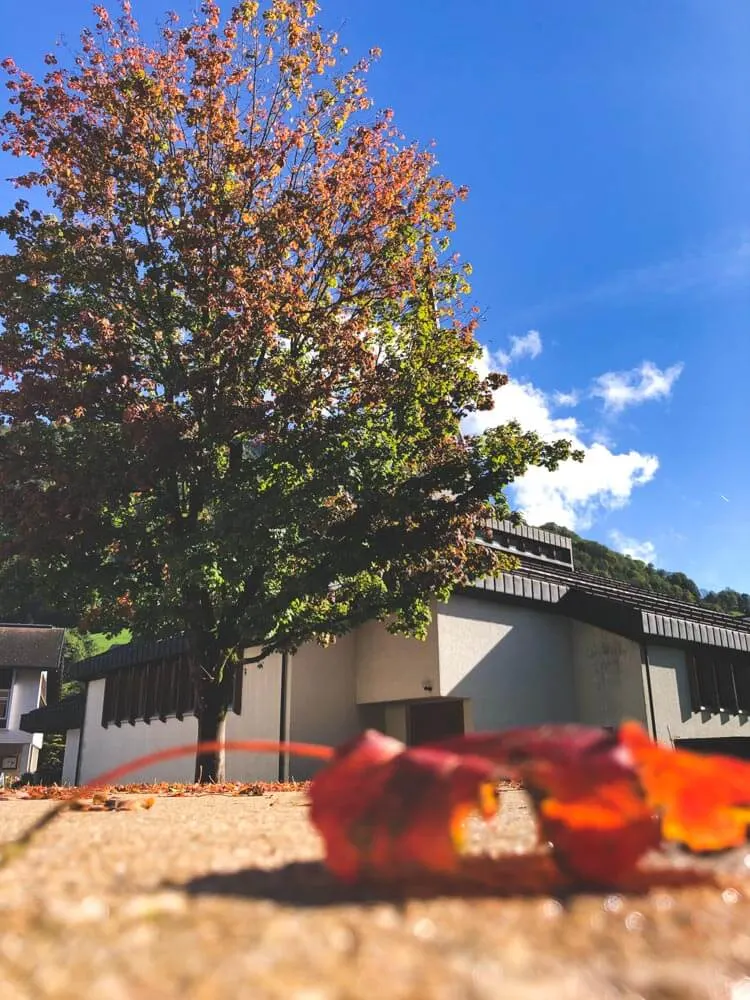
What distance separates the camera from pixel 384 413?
10516mm

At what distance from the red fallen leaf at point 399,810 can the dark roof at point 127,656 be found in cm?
1672

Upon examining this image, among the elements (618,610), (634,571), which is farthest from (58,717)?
(634,571)

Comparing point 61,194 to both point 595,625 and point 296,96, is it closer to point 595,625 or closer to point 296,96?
point 296,96

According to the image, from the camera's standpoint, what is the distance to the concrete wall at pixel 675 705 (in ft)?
49.2

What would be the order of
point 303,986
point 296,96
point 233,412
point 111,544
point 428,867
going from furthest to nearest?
point 296,96 → point 111,544 → point 233,412 → point 428,867 → point 303,986

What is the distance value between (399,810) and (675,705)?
16.1 metres

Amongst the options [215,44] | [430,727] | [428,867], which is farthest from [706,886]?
[430,727]

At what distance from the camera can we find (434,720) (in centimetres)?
1587

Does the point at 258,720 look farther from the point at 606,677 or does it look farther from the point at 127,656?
the point at 127,656

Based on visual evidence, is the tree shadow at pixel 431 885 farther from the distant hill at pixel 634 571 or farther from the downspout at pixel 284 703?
the distant hill at pixel 634 571

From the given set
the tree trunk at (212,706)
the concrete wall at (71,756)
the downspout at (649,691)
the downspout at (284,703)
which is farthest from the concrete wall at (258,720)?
the concrete wall at (71,756)

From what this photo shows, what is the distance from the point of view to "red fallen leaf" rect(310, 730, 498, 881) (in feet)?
3.40

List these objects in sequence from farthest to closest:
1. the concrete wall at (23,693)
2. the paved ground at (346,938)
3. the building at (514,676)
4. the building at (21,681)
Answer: the concrete wall at (23,693)
the building at (21,681)
the building at (514,676)
the paved ground at (346,938)

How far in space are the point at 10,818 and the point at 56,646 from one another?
139 feet
